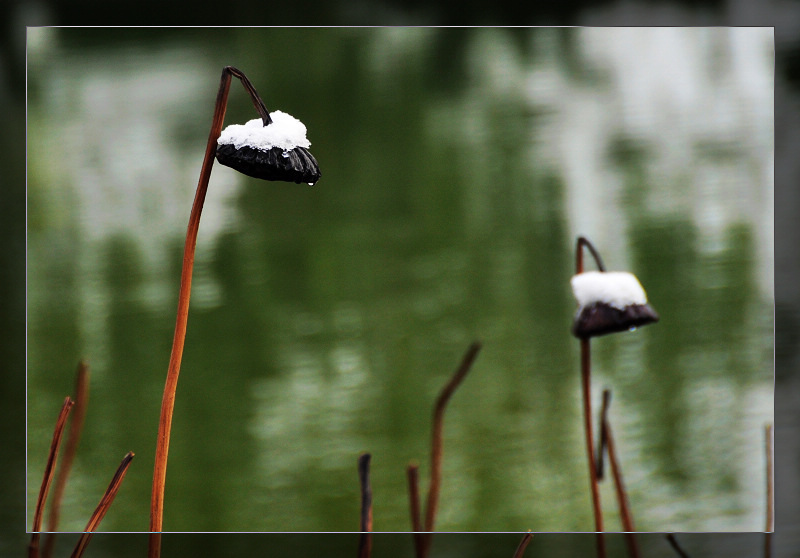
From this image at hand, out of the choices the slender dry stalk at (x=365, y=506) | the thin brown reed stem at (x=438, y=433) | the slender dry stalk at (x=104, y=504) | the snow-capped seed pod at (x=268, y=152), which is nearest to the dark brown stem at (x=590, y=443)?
the thin brown reed stem at (x=438, y=433)

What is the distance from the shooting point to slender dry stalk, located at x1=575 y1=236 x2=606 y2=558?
82 centimetres

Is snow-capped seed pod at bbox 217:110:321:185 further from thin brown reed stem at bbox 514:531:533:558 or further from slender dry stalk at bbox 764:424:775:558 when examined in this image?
slender dry stalk at bbox 764:424:775:558

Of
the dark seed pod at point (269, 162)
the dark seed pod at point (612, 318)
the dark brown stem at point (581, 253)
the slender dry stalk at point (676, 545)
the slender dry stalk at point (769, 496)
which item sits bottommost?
the slender dry stalk at point (676, 545)

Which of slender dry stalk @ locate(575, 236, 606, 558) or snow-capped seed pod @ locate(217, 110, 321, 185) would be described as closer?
snow-capped seed pod @ locate(217, 110, 321, 185)

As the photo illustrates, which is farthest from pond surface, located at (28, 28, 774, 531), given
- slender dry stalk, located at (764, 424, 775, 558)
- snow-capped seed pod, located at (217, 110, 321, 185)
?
snow-capped seed pod, located at (217, 110, 321, 185)

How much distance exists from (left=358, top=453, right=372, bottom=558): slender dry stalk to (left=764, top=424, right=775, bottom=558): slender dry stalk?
19.6 inches

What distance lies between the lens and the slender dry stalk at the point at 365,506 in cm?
82

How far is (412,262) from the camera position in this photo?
855 millimetres

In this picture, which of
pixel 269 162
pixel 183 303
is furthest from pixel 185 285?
pixel 269 162

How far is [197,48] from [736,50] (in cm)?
67

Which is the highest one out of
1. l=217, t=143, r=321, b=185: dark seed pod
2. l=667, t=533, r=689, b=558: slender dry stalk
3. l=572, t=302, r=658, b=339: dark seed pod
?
l=217, t=143, r=321, b=185: dark seed pod

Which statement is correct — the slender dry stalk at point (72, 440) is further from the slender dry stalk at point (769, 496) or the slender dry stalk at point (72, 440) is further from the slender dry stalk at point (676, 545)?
the slender dry stalk at point (769, 496)

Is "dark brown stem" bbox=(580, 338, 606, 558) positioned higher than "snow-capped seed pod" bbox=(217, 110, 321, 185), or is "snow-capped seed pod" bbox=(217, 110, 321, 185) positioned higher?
"snow-capped seed pod" bbox=(217, 110, 321, 185)

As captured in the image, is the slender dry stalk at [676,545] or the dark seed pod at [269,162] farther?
Result: the slender dry stalk at [676,545]
